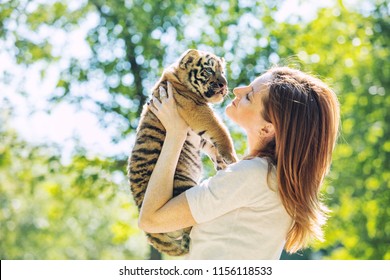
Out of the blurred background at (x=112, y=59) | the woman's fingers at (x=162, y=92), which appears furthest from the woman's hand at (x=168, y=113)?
the blurred background at (x=112, y=59)

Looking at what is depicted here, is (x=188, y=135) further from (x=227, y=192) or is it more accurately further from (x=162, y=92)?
(x=227, y=192)

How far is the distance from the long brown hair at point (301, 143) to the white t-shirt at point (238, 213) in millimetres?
78

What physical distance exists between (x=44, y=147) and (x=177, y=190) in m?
7.03

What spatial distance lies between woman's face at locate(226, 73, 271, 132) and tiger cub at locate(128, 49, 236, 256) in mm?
464

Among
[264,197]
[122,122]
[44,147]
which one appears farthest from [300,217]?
[44,147]

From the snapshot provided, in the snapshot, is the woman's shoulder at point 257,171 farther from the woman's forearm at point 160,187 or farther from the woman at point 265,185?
the woman's forearm at point 160,187

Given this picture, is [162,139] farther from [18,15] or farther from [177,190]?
[18,15]

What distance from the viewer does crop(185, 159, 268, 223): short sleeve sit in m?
2.60

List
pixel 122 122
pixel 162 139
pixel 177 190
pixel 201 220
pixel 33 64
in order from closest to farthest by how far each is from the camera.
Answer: pixel 201 220
pixel 177 190
pixel 162 139
pixel 122 122
pixel 33 64

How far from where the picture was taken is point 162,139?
3264 millimetres

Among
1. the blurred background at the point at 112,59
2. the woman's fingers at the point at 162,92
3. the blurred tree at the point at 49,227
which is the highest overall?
the woman's fingers at the point at 162,92

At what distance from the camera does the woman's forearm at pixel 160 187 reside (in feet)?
8.91

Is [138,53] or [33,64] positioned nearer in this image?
[138,53]

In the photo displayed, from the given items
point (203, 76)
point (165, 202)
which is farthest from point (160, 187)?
point (203, 76)
